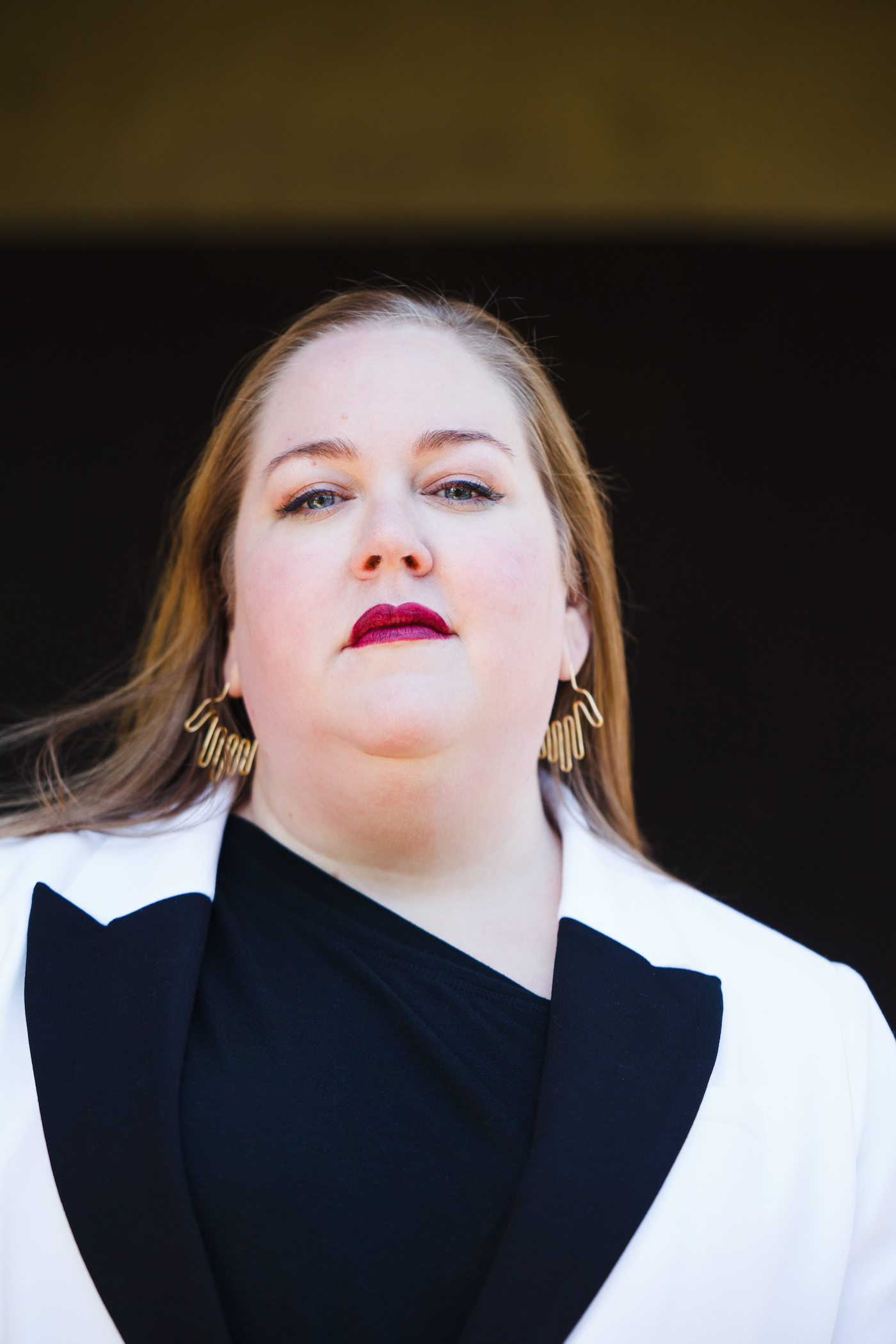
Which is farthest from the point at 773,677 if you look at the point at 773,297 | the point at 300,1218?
the point at 300,1218

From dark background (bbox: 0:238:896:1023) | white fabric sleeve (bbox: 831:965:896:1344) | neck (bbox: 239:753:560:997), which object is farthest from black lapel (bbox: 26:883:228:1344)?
dark background (bbox: 0:238:896:1023)

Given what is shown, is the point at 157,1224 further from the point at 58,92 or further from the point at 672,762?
the point at 58,92

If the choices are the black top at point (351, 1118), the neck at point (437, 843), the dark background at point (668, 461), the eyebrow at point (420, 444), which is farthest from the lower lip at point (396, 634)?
the dark background at point (668, 461)

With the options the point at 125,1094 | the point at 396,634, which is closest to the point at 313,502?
the point at 396,634

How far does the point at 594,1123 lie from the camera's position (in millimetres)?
1340

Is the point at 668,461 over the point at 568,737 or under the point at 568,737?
over

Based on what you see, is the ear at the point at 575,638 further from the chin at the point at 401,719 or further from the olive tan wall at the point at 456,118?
the olive tan wall at the point at 456,118

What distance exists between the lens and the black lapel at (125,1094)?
1.21 m

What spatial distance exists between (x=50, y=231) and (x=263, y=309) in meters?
0.66

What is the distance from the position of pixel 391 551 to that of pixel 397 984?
0.55m

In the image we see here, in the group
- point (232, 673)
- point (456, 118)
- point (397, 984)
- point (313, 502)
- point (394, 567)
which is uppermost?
point (456, 118)

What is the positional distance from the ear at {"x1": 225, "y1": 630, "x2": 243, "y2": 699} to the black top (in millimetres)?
375

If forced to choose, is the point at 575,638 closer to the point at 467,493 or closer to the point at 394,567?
the point at 467,493

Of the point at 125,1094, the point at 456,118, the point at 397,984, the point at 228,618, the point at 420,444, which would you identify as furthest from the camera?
the point at 456,118
